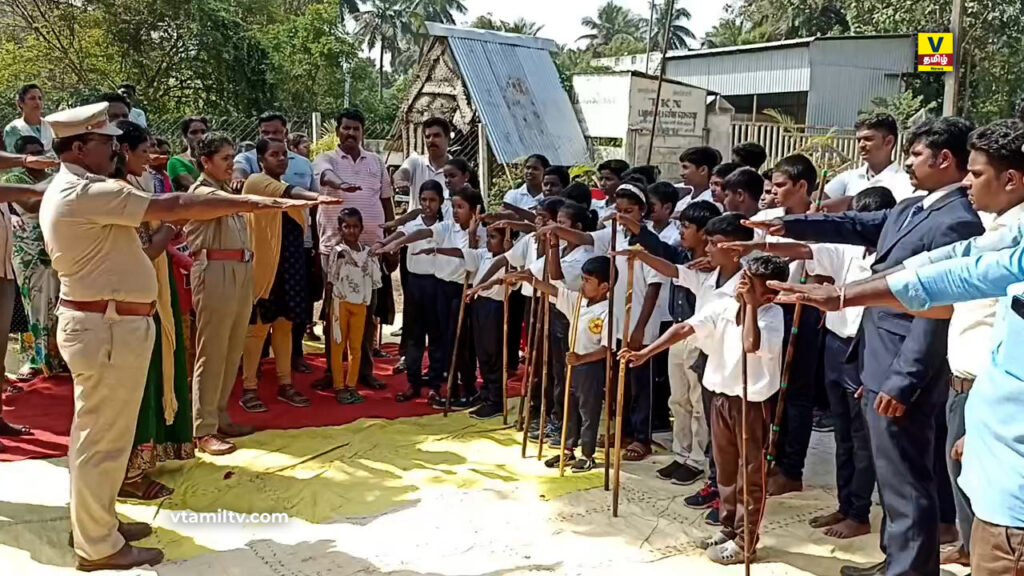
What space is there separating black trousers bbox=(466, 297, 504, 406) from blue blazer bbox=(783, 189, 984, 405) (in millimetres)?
2660

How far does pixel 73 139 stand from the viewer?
326 cm

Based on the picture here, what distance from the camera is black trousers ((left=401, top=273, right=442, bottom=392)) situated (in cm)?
594

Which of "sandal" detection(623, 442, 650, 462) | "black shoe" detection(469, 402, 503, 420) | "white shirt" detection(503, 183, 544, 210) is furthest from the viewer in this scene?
"white shirt" detection(503, 183, 544, 210)

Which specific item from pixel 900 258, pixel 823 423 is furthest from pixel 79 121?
pixel 823 423

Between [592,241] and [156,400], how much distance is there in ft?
8.23

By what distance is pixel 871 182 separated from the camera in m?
4.83

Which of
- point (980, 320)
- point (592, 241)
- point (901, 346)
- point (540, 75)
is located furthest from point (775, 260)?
point (540, 75)

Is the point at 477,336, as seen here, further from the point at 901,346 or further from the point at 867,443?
the point at 901,346

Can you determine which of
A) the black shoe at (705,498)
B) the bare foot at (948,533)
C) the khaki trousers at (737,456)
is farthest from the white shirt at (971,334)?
the black shoe at (705,498)

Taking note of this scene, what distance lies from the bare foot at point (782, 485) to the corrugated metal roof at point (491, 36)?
34.9 feet

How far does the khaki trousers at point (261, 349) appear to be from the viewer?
5547 millimetres

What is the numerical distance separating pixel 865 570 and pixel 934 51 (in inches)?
440

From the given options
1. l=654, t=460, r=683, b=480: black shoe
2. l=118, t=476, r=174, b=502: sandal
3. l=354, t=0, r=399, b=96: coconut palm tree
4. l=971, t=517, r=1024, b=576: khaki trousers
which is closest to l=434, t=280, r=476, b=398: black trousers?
l=654, t=460, r=683, b=480: black shoe

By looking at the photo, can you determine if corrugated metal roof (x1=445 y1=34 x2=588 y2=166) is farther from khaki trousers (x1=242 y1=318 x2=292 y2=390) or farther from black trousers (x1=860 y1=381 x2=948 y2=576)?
black trousers (x1=860 y1=381 x2=948 y2=576)
